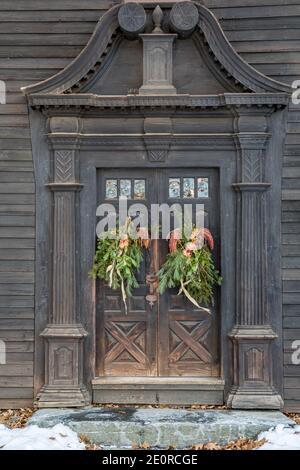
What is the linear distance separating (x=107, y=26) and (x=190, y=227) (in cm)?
244

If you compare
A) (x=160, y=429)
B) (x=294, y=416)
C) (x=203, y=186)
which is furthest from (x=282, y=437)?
(x=203, y=186)

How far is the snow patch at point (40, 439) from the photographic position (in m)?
5.73

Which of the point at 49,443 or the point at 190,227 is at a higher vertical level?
the point at 190,227

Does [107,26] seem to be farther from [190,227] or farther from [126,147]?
[190,227]

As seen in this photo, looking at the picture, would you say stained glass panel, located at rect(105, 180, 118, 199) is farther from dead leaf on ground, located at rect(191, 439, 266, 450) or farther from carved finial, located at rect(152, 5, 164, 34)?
dead leaf on ground, located at rect(191, 439, 266, 450)

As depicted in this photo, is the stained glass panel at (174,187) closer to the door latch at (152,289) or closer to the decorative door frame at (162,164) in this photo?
the decorative door frame at (162,164)

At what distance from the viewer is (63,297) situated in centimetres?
691

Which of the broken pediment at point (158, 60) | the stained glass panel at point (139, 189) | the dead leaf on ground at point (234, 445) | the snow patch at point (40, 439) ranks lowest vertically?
the dead leaf on ground at point (234, 445)

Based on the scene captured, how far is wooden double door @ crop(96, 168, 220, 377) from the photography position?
23.2ft

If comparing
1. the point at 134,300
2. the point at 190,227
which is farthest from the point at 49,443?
the point at 190,227

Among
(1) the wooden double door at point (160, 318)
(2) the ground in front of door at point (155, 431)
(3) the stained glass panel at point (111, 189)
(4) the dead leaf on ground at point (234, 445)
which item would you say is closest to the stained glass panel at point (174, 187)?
(1) the wooden double door at point (160, 318)

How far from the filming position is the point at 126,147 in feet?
23.1

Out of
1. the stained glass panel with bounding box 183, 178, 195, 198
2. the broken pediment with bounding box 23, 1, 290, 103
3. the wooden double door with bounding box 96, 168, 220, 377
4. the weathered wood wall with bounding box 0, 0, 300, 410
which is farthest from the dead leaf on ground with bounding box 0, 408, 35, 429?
the broken pediment with bounding box 23, 1, 290, 103

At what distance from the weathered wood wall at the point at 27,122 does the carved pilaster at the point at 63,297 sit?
296 mm
